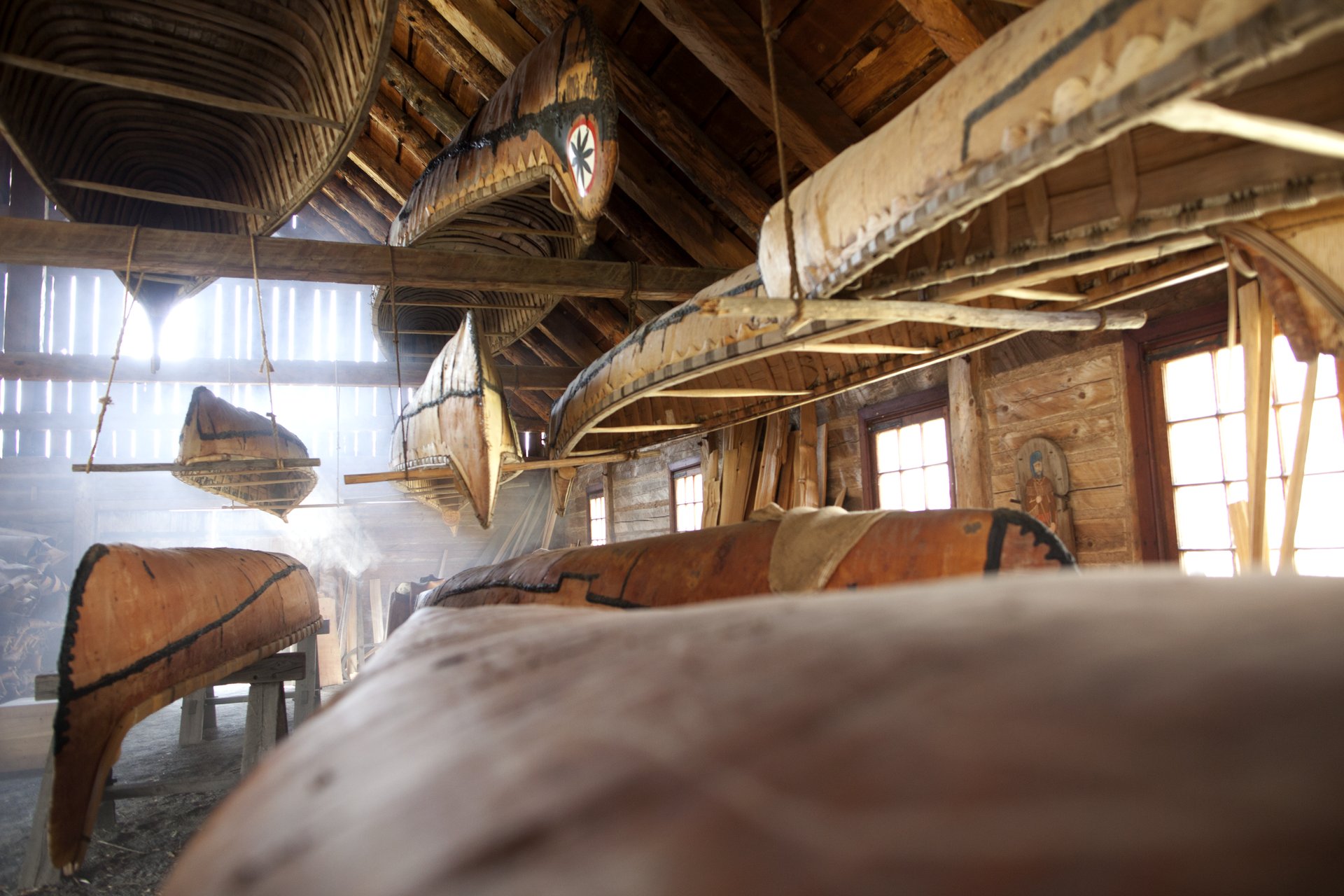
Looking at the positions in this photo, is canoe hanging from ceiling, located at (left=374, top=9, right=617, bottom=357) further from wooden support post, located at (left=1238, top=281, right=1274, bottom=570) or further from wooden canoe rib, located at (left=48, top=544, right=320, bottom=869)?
wooden support post, located at (left=1238, top=281, right=1274, bottom=570)

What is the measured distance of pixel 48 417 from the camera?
1537cm

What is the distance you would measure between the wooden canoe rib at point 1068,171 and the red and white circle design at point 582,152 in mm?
1756

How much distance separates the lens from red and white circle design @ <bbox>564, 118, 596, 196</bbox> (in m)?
4.00

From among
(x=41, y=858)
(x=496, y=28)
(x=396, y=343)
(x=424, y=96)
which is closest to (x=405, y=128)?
(x=424, y=96)

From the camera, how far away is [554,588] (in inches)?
95.2

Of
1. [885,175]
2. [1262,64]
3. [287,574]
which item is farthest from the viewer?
[287,574]

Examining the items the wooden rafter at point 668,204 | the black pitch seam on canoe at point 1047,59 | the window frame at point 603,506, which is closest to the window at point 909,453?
the wooden rafter at point 668,204

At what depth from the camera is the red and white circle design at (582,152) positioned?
157 inches

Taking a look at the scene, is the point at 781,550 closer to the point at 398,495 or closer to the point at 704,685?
the point at 704,685

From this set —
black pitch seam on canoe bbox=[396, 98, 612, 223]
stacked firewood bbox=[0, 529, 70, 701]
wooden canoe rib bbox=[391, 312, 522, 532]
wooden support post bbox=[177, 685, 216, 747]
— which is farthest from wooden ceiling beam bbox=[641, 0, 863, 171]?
stacked firewood bbox=[0, 529, 70, 701]

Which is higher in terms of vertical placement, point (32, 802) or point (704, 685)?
point (704, 685)

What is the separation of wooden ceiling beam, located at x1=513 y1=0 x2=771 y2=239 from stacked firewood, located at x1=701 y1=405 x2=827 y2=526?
4.88 feet

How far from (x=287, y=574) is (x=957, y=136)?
4.81m

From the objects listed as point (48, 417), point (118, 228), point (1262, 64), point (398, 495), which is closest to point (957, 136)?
point (1262, 64)
